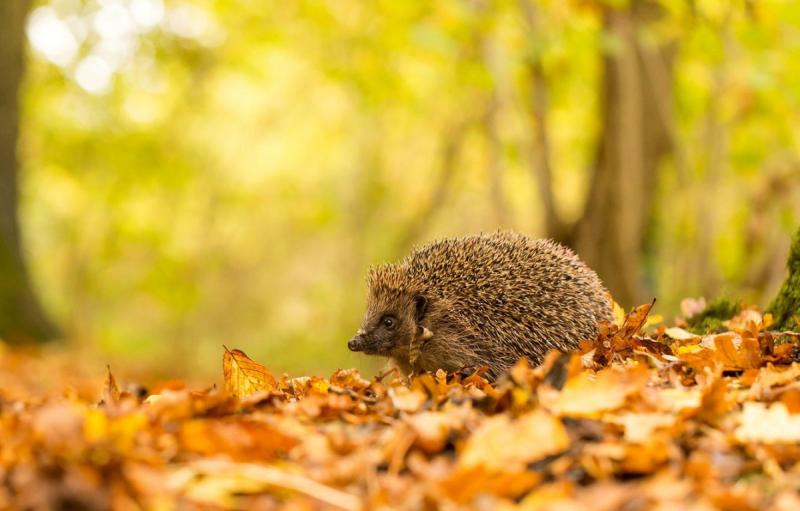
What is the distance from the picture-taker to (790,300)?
4.92 meters

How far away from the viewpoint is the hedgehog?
15.7ft

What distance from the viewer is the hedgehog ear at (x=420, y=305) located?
5.18m

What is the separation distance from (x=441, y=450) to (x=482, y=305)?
2372mm

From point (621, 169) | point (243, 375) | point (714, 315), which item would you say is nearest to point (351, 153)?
point (621, 169)

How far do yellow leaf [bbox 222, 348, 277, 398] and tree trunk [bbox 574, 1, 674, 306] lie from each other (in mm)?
7542

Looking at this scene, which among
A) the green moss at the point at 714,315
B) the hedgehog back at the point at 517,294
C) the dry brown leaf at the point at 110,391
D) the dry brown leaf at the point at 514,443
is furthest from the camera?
the green moss at the point at 714,315

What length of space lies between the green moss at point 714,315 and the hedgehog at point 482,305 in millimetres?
870

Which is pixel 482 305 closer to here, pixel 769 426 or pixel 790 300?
pixel 790 300

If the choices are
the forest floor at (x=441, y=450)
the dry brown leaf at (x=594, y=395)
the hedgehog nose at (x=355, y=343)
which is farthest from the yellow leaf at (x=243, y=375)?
the dry brown leaf at (x=594, y=395)

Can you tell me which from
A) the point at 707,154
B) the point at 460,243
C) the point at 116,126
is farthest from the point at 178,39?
the point at 460,243

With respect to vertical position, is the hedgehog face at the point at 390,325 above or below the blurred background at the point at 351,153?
below

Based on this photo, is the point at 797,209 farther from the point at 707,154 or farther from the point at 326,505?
the point at 326,505

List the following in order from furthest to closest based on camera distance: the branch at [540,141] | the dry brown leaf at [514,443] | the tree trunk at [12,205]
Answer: the tree trunk at [12,205]
the branch at [540,141]
the dry brown leaf at [514,443]

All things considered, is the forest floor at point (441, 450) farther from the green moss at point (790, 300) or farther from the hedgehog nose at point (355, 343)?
the hedgehog nose at point (355, 343)
